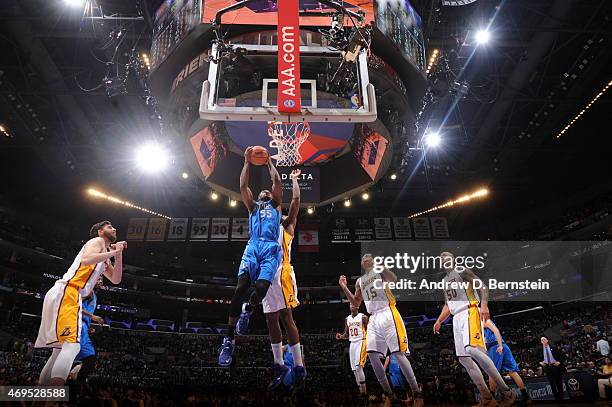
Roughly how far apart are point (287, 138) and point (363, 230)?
14953 mm

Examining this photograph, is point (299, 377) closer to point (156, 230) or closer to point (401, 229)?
point (401, 229)

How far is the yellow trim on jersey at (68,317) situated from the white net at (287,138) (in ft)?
22.9

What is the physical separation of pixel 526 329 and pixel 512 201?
8233 mm

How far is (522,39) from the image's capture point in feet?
→ 46.1

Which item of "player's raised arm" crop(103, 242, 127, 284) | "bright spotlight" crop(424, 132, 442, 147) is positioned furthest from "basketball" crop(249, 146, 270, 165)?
"bright spotlight" crop(424, 132, 442, 147)

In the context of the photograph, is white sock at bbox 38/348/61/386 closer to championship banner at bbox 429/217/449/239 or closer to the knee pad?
the knee pad

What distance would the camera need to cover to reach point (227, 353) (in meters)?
4.70

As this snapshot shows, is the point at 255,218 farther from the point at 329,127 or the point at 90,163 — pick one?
the point at 90,163

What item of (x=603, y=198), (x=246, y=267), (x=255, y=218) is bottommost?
(x=246, y=267)

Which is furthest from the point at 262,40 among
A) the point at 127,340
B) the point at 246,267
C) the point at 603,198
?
the point at 127,340

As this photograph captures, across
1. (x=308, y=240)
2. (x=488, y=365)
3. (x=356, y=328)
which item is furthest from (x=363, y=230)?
(x=488, y=365)

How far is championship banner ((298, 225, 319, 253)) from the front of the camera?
27812mm

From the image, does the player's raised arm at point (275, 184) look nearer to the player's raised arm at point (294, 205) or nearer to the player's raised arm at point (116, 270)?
the player's raised arm at point (294, 205)

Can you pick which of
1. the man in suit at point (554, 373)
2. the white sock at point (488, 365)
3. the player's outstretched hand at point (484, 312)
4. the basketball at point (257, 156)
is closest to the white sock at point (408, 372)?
the white sock at point (488, 365)
